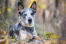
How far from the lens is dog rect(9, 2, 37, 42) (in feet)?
9.21

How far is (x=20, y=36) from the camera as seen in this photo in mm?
2832

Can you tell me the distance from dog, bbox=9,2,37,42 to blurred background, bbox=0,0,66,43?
76mm

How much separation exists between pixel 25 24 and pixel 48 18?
1.49ft

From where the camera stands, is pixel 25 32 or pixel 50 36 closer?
pixel 50 36

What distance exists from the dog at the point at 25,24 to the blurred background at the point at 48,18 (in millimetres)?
76

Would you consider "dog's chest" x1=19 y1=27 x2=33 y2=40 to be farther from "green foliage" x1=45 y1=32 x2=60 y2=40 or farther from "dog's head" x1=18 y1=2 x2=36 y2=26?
"green foliage" x1=45 y1=32 x2=60 y2=40

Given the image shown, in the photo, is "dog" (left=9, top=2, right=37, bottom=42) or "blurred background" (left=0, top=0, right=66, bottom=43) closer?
"blurred background" (left=0, top=0, right=66, bottom=43)

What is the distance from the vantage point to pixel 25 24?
2830 millimetres

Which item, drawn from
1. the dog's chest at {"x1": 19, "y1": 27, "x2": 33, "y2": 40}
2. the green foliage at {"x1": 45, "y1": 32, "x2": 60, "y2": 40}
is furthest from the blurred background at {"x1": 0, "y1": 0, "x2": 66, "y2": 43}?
the dog's chest at {"x1": 19, "y1": 27, "x2": 33, "y2": 40}

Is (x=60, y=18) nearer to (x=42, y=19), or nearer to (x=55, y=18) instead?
(x=55, y=18)

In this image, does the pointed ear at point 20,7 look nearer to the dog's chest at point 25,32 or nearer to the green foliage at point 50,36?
the dog's chest at point 25,32

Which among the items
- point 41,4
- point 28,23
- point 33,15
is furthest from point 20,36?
point 41,4

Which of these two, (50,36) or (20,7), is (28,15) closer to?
(20,7)

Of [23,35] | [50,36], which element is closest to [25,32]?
[23,35]
